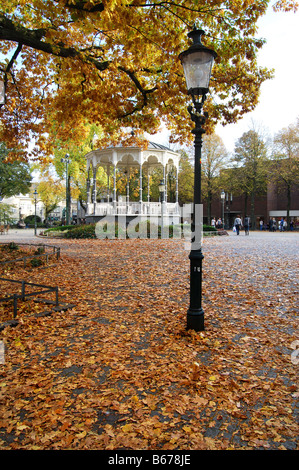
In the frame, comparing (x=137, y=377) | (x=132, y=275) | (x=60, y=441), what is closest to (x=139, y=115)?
(x=132, y=275)

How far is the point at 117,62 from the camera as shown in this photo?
32.4 ft

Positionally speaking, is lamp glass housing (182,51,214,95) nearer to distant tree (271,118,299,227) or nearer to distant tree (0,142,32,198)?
distant tree (271,118,299,227)

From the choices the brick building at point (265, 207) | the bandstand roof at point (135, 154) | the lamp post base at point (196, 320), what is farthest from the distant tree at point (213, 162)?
the lamp post base at point (196, 320)

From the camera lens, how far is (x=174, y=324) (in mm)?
5590

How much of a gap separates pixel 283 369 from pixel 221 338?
112cm

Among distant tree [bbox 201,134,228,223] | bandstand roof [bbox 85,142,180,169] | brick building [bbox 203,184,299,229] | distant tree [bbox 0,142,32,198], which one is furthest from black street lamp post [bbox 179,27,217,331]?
distant tree [bbox 0,142,32,198]

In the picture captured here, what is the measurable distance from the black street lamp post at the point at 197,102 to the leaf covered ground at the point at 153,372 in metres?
0.45

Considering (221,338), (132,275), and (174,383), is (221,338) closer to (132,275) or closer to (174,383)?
(174,383)

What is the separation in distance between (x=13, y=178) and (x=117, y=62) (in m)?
50.9

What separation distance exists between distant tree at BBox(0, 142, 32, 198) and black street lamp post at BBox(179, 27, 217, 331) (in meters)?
54.4

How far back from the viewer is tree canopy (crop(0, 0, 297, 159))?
7.41 m

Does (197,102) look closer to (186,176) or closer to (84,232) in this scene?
(84,232)

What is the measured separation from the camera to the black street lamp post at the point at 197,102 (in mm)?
4781

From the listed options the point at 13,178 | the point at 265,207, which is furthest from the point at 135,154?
the point at 13,178
